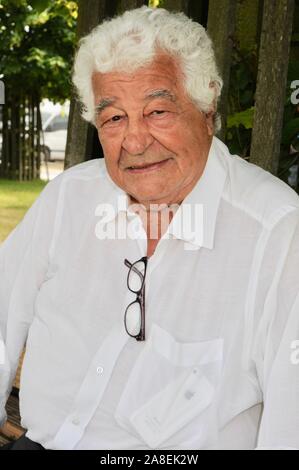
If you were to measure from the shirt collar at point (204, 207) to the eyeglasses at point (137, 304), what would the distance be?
116 millimetres

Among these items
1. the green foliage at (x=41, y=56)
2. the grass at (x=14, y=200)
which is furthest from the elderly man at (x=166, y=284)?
the green foliage at (x=41, y=56)

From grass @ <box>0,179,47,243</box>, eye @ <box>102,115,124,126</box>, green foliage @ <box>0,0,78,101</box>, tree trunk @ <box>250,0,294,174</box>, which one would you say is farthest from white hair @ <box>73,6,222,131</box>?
green foliage @ <box>0,0,78,101</box>

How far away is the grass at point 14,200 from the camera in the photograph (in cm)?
903

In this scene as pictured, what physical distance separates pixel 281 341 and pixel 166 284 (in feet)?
1.11

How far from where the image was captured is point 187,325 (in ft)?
6.17

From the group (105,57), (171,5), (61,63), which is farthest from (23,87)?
(105,57)

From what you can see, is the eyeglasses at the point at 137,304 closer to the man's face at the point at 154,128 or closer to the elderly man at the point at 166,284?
the elderly man at the point at 166,284

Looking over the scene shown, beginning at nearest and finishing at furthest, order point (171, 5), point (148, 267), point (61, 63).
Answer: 1. point (148, 267)
2. point (171, 5)
3. point (61, 63)

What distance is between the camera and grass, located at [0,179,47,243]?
9.03m

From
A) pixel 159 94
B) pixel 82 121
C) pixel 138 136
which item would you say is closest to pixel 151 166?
pixel 138 136

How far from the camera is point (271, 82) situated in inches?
93.2

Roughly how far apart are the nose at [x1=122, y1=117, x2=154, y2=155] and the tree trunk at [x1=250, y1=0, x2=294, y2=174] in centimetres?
59

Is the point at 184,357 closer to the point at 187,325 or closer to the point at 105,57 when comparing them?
the point at 187,325

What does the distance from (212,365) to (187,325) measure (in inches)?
4.6
